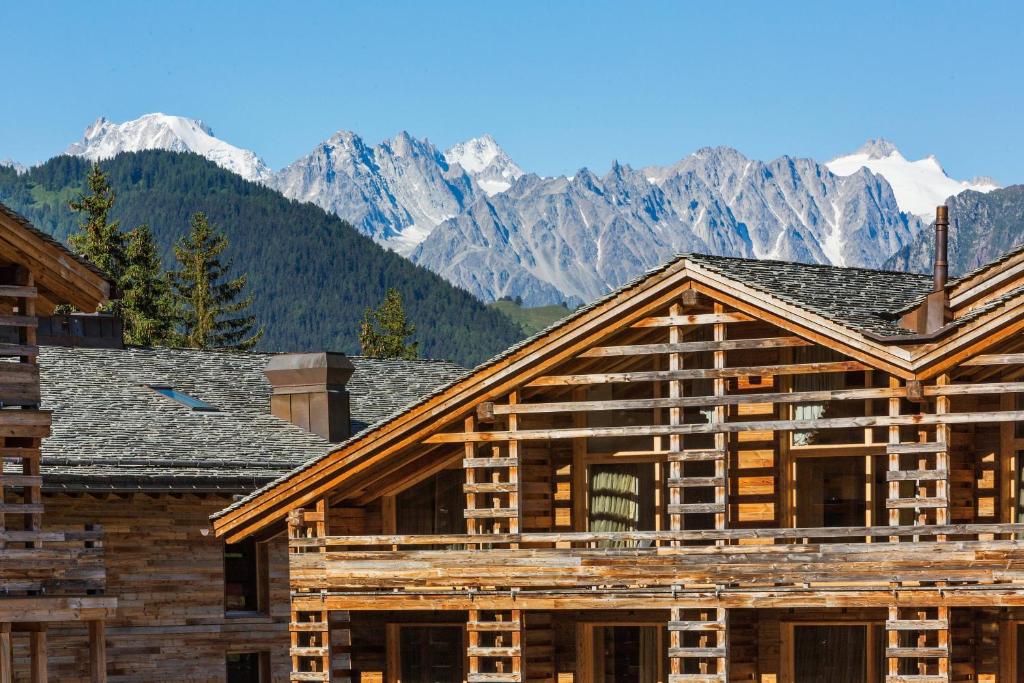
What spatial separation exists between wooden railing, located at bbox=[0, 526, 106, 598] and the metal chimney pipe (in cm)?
1282

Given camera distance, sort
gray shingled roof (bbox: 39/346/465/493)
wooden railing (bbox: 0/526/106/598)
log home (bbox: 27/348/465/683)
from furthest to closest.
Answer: gray shingled roof (bbox: 39/346/465/493) → log home (bbox: 27/348/465/683) → wooden railing (bbox: 0/526/106/598)

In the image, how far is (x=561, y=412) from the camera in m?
31.6

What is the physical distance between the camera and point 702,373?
1163 inches


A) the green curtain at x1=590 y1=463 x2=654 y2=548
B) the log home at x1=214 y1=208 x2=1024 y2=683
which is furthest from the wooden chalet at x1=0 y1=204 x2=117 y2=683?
the green curtain at x1=590 y1=463 x2=654 y2=548

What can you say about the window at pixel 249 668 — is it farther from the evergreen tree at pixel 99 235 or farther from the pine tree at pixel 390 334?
the pine tree at pixel 390 334

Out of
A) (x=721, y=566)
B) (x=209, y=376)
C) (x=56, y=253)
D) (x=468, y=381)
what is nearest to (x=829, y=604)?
(x=721, y=566)

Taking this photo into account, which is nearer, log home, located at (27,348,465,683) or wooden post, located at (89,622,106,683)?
wooden post, located at (89,622,106,683)

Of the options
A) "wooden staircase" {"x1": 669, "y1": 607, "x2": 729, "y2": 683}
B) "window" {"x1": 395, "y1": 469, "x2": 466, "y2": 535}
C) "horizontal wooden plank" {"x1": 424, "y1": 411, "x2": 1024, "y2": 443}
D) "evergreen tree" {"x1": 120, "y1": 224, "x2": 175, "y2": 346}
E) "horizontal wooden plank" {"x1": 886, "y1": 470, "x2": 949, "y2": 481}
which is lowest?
"wooden staircase" {"x1": 669, "y1": 607, "x2": 729, "y2": 683}

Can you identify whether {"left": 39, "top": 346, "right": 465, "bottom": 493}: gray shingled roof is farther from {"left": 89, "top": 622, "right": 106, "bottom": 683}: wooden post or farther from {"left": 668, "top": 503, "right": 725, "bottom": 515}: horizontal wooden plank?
{"left": 668, "top": 503, "right": 725, "bottom": 515}: horizontal wooden plank

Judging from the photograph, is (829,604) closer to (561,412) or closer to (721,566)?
(721,566)

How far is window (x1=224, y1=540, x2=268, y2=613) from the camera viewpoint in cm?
3828

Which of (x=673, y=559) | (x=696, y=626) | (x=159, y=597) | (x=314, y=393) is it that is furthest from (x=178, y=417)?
(x=696, y=626)

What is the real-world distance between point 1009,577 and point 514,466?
24.4 ft

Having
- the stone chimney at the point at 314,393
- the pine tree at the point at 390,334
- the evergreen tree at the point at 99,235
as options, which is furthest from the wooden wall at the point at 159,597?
the pine tree at the point at 390,334
